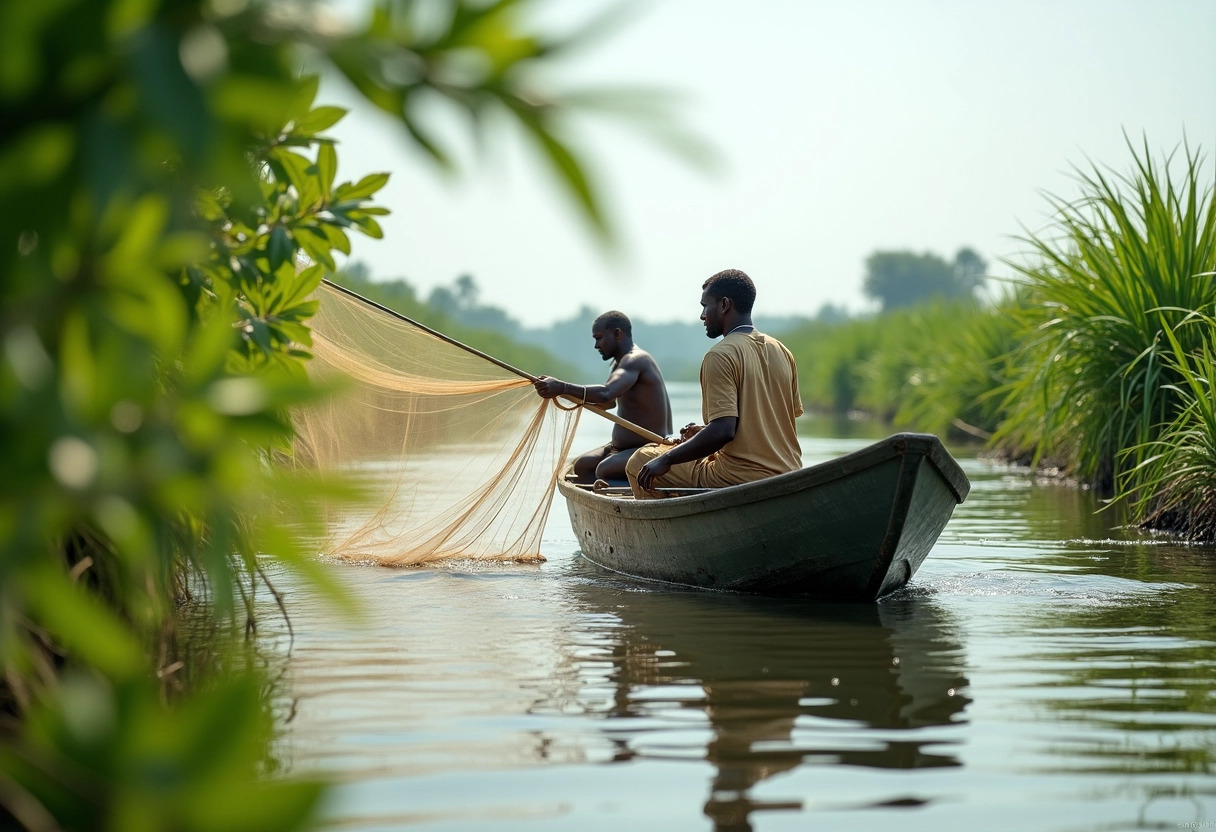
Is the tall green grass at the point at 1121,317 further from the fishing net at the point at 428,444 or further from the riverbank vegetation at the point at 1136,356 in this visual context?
the fishing net at the point at 428,444

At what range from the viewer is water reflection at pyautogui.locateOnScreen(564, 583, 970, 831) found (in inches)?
156

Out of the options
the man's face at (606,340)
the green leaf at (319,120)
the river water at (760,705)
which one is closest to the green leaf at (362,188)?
the green leaf at (319,120)

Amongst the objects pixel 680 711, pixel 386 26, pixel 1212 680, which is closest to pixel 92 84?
pixel 386 26

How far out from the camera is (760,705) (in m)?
4.62

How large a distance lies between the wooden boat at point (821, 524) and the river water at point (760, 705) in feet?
0.60

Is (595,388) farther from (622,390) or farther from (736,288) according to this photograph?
(736,288)

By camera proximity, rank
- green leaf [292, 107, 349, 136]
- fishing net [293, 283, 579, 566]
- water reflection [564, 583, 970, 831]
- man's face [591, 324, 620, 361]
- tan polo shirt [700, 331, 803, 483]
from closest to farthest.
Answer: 1. green leaf [292, 107, 349, 136]
2. water reflection [564, 583, 970, 831]
3. tan polo shirt [700, 331, 803, 483]
4. fishing net [293, 283, 579, 566]
5. man's face [591, 324, 620, 361]

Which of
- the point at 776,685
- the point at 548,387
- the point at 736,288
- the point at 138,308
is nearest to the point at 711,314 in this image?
the point at 736,288

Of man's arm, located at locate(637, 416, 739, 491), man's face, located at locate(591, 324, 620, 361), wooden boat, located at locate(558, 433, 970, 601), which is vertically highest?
man's face, located at locate(591, 324, 620, 361)

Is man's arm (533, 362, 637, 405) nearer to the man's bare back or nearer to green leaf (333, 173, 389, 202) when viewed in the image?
the man's bare back

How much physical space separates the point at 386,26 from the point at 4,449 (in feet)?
2.14

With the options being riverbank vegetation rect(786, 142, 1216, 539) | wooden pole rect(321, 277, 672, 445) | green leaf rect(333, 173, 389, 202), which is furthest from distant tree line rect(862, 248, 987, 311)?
green leaf rect(333, 173, 389, 202)

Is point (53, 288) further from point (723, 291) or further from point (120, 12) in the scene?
point (723, 291)

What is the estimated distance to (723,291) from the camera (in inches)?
304
